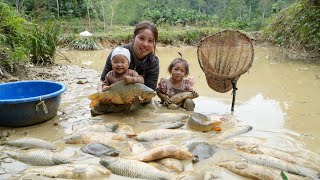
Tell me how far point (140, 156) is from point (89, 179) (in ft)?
1.72

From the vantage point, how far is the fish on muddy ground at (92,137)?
3760mm

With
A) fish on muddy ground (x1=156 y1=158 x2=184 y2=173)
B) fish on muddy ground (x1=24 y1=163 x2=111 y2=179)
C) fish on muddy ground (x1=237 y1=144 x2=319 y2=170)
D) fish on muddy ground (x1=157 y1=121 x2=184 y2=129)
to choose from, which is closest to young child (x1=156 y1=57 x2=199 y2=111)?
fish on muddy ground (x1=157 y1=121 x2=184 y2=129)

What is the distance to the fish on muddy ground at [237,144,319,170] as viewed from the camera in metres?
3.32

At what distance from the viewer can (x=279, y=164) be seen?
319 centimetres

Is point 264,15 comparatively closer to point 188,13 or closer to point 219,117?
point 188,13

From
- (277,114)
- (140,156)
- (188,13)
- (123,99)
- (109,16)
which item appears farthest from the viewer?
(188,13)

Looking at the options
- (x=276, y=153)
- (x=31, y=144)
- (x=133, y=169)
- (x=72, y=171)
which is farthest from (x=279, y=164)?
(x=31, y=144)

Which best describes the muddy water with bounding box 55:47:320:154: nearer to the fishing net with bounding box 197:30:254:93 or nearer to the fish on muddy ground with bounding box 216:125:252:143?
the fish on muddy ground with bounding box 216:125:252:143

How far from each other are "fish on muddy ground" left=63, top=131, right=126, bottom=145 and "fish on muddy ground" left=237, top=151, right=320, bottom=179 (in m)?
1.38

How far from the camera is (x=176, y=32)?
19.2 meters

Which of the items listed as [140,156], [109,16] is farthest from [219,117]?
[109,16]

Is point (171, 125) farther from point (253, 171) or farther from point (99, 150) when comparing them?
point (253, 171)

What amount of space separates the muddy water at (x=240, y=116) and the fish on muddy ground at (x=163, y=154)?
9 cm

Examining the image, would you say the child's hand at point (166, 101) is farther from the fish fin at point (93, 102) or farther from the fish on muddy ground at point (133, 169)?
the fish on muddy ground at point (133, 169)
